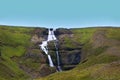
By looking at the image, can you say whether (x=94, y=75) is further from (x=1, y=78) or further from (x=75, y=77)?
(x=1, y=78)

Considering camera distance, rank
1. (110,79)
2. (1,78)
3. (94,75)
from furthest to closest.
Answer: (1,78) < (94,75) < (110,79)

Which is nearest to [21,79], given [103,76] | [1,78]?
[1,78]

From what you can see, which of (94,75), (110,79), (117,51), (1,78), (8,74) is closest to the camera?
(110,79)

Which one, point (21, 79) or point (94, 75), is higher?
point (94, 75)

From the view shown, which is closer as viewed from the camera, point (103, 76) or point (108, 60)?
point (103, 76)

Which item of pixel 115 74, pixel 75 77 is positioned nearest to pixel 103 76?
pixel 115 74

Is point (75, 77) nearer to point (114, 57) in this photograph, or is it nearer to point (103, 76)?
point (103, 76)

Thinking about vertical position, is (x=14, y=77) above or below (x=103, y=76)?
below

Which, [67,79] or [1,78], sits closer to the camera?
[67,79]
